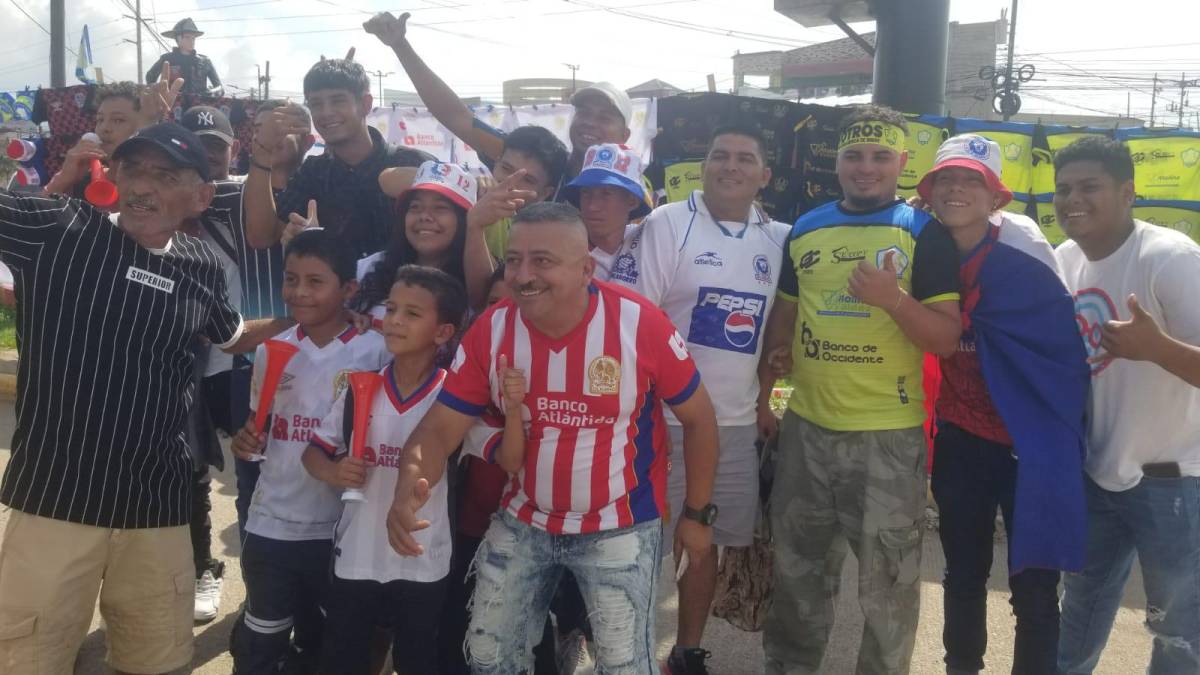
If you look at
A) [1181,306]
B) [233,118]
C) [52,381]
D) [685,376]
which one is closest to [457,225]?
[685,376]

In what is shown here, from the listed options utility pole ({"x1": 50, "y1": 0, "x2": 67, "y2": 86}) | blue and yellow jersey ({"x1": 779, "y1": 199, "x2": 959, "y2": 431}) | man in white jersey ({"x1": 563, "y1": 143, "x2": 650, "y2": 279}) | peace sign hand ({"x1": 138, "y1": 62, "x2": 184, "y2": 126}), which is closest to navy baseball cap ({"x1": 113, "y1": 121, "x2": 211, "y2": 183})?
peace sign hand ({"x1": 138, "y1": 62, "x2": 184, "y2": 126})

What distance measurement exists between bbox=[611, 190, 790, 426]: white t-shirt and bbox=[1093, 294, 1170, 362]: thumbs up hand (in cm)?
117

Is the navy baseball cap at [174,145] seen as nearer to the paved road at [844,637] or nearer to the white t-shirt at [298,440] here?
the white t-shirt at [298,440]

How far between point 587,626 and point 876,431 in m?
1.37

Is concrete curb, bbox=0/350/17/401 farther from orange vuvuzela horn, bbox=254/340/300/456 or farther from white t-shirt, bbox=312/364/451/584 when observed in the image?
white t-shirt, bbox=312/364/451/584

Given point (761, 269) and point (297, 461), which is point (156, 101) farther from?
point (761, 269)

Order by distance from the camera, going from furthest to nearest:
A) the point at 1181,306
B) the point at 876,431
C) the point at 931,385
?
the point at 931,385
the point at 876,431
the point at 1181,306

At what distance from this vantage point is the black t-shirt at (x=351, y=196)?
3.54 m

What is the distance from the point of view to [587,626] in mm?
3197

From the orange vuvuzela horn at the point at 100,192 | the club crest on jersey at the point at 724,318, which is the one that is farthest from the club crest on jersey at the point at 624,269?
the orange vuvuzela horn at the point at 100,192

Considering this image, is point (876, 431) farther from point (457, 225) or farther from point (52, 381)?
point (52, 381)

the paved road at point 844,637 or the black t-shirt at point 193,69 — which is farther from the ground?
the black t-shirt at point 193,69

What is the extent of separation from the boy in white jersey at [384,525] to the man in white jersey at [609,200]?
749 mm

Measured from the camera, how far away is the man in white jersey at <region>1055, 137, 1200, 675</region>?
2.72 metres
